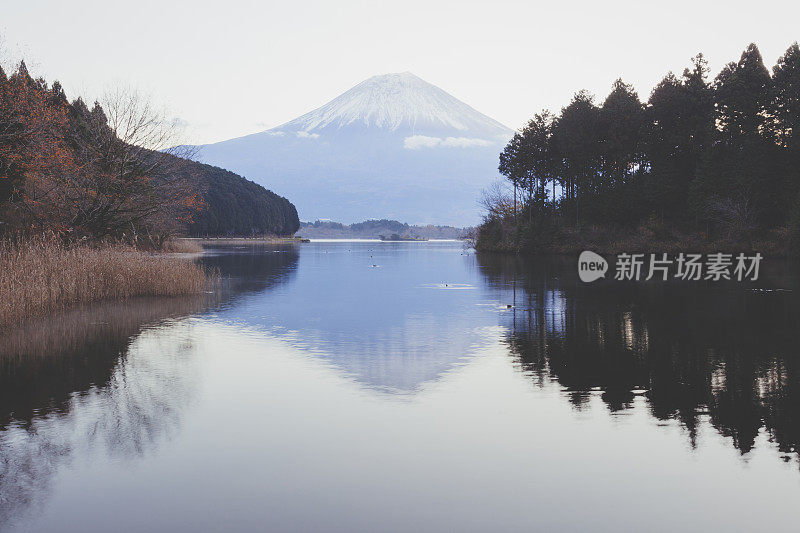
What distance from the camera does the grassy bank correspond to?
20.7 meters

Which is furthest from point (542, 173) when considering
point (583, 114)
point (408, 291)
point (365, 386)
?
A: point (365, 386)

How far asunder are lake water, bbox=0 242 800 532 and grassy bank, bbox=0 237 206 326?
1.27 m

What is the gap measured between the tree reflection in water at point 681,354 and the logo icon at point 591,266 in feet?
43.5

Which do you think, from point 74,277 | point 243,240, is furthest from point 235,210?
point 74,277

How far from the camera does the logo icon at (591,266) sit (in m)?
44.3

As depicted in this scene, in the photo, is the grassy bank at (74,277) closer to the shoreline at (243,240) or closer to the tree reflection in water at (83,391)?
the tree reflection in water at (83,391)

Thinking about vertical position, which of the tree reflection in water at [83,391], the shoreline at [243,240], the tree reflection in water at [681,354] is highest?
the shoreline at [243,240]

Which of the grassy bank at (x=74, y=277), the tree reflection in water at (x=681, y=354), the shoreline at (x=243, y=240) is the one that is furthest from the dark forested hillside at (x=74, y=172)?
the shoreline at (x=243, y=240)

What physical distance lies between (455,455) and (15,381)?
352 inches

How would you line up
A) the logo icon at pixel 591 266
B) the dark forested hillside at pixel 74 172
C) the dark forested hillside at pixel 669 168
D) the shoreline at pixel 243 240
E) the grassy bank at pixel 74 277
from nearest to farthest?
the grassy bank at pixel 74 277 → the dark forested hillside at pixel 74 172 → the logo icon at pixel 591 266 → the dark forested hillside at pixel 669 168 → the shoreline at pixel 243 240

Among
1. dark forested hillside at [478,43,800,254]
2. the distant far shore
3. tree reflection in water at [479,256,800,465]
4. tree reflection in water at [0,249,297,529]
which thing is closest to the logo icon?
dark forested hillside at [478,43,800,254]

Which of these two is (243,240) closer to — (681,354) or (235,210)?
(235,210)

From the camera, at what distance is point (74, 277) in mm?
24516

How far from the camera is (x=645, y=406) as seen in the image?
1114 centimetres
